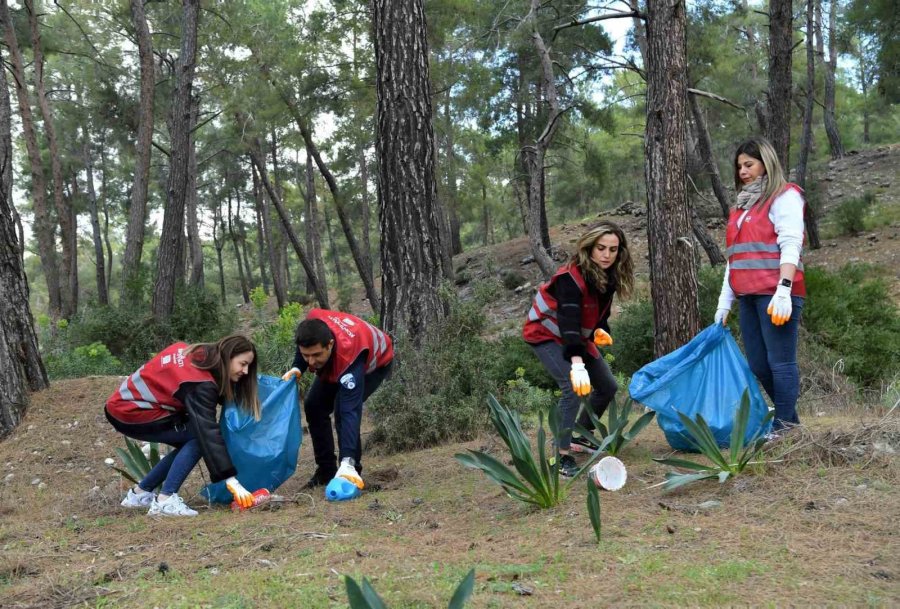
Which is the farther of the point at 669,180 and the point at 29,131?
the point at 29,131

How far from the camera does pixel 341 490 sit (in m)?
3.93

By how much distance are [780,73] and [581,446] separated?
8.01m

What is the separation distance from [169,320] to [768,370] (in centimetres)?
976

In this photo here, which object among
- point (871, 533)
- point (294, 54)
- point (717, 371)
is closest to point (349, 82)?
point (294, 54)

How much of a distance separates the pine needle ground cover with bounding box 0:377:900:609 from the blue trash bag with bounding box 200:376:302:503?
18 cm

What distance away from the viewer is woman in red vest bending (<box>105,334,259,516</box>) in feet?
12.6

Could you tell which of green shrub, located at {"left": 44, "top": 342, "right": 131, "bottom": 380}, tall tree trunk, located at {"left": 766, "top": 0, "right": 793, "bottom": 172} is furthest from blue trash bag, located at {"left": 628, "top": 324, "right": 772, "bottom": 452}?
green shrub, located at {"left": 44, "top": 342, "right": 131, "bottom": 380}

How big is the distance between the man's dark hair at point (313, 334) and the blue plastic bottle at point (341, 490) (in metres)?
0.74

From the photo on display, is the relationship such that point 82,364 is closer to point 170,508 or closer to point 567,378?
point 170,508

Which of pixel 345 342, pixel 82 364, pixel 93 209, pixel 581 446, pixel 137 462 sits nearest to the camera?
pixel 345 342

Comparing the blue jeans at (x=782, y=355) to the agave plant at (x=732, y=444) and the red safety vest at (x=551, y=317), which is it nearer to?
the agave plant at (x=732, y=444)

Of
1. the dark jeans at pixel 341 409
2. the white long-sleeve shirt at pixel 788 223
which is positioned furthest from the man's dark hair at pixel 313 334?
the white long-sleeve shirt at pixel 788 223

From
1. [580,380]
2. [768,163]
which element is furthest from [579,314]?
[768,163]

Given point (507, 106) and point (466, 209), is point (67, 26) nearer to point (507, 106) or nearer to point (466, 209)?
point (507, 106)
